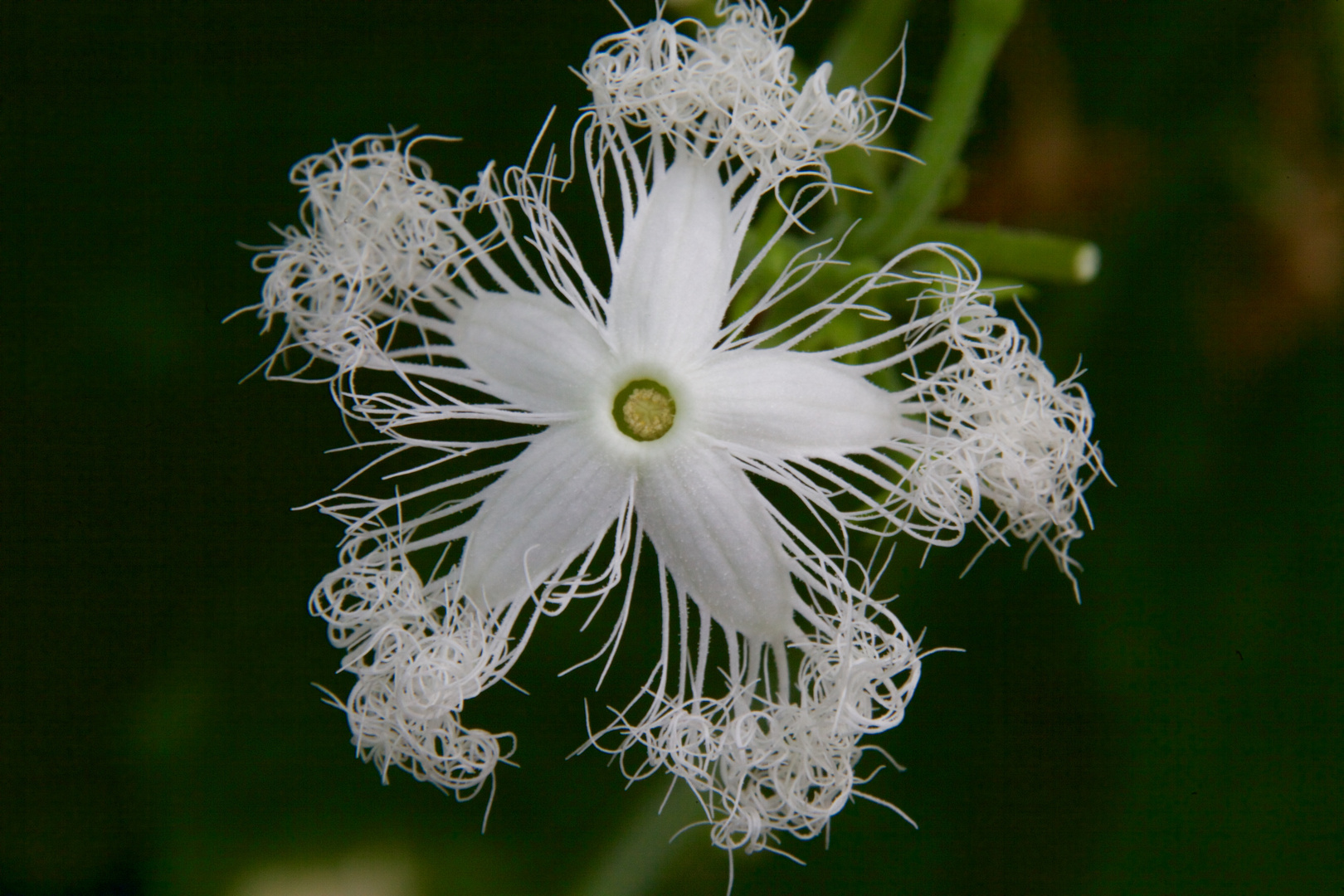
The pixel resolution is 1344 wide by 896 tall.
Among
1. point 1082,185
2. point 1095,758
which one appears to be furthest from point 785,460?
point 1082,185

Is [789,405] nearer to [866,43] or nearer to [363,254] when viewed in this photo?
[363,254]

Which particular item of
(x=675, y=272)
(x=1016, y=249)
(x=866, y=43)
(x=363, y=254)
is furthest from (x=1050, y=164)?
(x=363, y=254)

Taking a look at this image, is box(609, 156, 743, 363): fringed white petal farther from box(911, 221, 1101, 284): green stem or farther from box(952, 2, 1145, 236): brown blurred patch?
box(952, 2, 1145, 236): brown blurred patch

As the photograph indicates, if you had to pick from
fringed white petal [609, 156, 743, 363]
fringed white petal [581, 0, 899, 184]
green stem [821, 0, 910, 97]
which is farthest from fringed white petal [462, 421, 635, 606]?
green stem [821, 0, 910, 97]

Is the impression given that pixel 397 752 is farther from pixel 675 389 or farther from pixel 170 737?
pixel 170 737

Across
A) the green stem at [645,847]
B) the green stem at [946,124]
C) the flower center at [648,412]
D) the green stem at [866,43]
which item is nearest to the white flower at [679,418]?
the flower center at [648,412]

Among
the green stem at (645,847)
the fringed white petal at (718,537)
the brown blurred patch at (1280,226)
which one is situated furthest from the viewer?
the brown blurred patch at (1280,226)

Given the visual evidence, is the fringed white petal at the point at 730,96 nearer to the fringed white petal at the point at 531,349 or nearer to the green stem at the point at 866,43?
the fringed white petal at the point at 531,349
